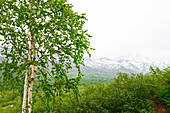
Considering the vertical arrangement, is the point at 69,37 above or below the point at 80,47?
above

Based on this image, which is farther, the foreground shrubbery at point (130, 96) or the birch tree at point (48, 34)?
the foreground shrubbery at point (130, 96)

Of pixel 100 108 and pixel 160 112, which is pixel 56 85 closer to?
pixel 100 108

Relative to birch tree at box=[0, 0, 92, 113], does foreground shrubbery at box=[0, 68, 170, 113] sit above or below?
below

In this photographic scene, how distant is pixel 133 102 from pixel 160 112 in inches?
90.1

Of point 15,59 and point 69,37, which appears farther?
point 15,59

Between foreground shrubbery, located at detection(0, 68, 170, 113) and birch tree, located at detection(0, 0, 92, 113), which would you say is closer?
birch tree, located at detection(0, 0, 92, 113)

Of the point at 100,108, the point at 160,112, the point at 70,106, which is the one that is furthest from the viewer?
the point at 70,106

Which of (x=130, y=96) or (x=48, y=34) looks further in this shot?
(x=130, y=96)

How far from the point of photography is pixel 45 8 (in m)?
5.72

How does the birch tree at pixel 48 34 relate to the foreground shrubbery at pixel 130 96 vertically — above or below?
above

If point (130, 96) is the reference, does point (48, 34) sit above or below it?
above

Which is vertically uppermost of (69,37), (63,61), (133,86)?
(69,37)

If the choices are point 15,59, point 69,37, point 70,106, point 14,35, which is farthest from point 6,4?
point 70,106

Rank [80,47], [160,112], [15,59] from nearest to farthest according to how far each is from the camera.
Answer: [80,47]
[15,59]
[160,112]
